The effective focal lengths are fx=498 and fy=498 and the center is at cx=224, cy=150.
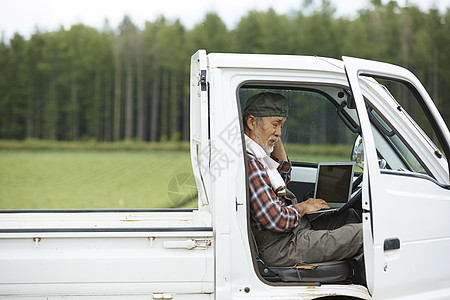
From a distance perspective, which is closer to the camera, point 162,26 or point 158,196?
point 158,196

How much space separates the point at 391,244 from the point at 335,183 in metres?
0.76

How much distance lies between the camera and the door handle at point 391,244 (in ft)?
9.07

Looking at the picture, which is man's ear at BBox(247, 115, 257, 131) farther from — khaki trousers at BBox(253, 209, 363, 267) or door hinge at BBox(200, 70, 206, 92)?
khaki trousers at BBox(253, 209, 363, 267)

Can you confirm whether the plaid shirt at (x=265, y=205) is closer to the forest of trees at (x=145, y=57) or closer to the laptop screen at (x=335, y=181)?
the laptop screen at (x=335, y=181)

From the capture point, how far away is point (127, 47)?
54.9m

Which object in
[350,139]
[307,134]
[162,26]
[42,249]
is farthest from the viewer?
[162,26]

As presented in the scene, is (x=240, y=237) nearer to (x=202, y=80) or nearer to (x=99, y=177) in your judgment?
(x=202, y=80)

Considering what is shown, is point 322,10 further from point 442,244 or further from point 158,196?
point 442,244

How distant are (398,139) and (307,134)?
1278 mm

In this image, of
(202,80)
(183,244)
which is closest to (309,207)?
(183,244)

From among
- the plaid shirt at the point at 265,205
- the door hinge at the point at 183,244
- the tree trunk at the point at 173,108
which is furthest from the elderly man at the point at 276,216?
the tree trunk at the point at 173,108

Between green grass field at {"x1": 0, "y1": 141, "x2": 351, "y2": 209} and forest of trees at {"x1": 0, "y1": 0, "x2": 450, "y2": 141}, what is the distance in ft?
10.2

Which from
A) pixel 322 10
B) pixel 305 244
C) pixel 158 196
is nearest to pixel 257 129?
pixel 305 244

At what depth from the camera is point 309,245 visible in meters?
3.02
